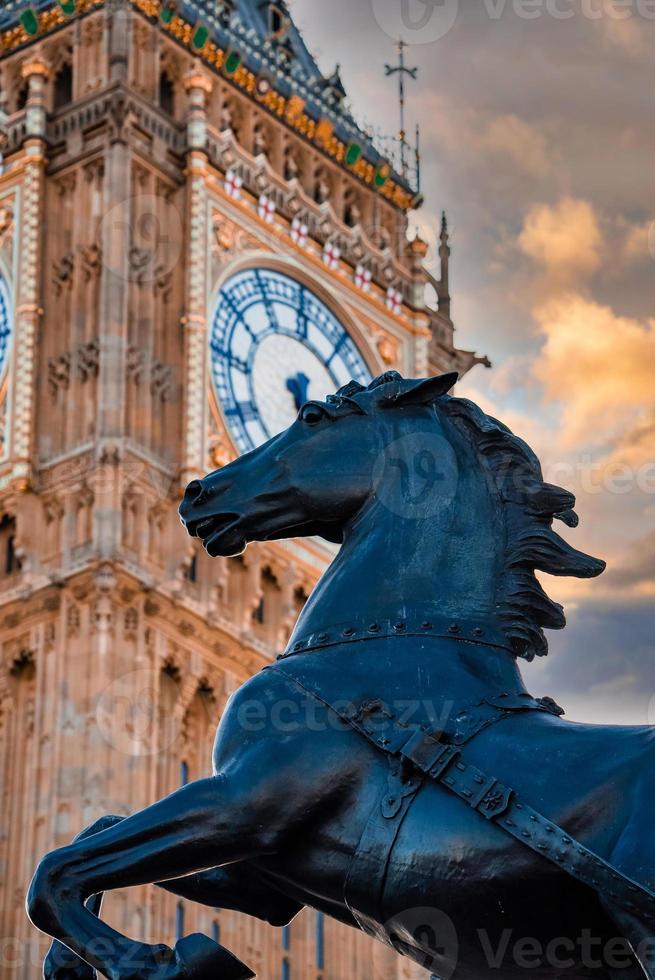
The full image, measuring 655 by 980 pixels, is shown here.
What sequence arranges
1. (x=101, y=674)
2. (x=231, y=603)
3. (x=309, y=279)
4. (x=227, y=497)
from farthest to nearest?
1. (x=309, y=279)
2. (x=231, y=603)
3. (x=101, y=674)
4. (x=227, y=497)

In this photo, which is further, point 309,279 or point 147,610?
point 309,279

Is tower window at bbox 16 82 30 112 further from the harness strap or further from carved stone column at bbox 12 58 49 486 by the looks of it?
the harness strap

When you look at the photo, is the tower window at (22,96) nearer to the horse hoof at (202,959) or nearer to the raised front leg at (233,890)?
the raised front leg at (233,890)

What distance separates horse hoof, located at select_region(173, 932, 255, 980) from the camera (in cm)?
580

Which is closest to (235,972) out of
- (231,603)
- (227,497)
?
(227,497)

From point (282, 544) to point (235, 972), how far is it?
25.3 m

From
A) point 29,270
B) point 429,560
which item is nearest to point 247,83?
point 29,270

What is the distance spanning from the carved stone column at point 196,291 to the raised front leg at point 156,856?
77.7 feet

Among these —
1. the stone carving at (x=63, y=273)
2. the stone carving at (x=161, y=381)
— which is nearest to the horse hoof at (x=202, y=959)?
the stone carving at (x=161, y=381)

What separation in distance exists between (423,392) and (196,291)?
24.8m

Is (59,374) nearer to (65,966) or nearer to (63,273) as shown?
(63,273)

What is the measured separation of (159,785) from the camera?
28281 mm

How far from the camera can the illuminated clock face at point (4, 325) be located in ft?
102

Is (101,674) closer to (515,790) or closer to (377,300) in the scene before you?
(377,300)
